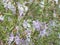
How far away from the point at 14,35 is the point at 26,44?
0.13 metres

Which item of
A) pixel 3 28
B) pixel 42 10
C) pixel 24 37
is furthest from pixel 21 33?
pixel 42 10

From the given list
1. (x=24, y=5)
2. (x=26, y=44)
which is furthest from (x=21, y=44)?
(x=24, y=5)

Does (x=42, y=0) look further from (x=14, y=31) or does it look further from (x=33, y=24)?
(x=14, y=31)

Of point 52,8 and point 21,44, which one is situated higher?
point 52,8

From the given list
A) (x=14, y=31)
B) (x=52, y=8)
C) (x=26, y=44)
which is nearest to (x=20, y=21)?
(x=14, y=31)

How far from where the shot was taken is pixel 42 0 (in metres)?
1.74

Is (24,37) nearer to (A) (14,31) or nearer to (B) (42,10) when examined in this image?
(A) (14,31)

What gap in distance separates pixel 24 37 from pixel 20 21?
0.47ft

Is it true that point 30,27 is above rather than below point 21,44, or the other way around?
above

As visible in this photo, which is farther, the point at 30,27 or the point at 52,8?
the point at 52,8

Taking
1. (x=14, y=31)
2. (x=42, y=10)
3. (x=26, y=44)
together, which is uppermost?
(x=42, y=10)

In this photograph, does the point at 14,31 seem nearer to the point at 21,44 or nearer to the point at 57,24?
the point at 21,44

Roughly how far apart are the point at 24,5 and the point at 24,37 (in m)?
0.28

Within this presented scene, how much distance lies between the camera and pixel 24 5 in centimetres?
171
